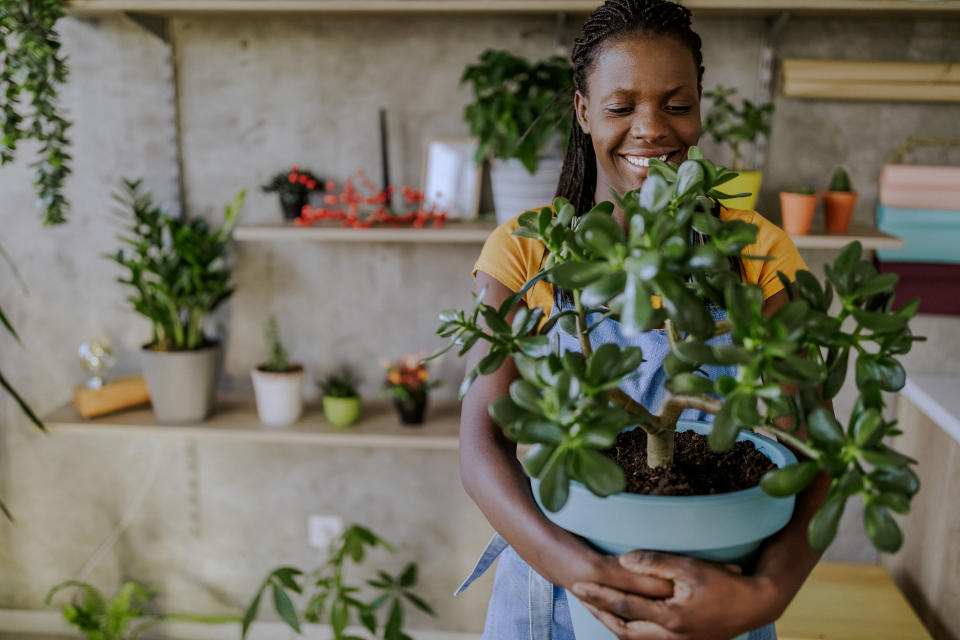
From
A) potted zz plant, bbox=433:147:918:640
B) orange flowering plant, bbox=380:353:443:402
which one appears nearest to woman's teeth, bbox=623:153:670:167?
potted zz plant, bbox=433:147:918:640

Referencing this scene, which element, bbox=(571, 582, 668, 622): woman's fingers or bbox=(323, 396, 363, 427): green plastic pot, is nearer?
bbox=(571, 582, 668, 622): woman's fingers

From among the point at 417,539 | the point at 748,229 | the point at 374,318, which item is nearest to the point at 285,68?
the point at 374,318

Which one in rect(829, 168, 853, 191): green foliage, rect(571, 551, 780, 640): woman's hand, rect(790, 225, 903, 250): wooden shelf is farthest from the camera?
rect(829, 168, 853, 191): green foliage

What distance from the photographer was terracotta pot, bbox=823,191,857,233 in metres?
1.69

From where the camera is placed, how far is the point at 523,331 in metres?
0.59

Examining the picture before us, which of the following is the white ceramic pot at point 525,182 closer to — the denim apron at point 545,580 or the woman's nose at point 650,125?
the denim apron at point 545,580

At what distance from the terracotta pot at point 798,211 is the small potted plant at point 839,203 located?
6 centimetres

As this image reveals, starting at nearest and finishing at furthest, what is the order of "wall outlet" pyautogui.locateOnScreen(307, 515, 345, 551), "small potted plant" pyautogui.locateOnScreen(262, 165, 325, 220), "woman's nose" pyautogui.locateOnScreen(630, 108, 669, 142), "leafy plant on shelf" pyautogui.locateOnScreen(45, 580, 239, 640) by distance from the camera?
1. "woman's nose" pyautogui.locateOnScreen(630, 108, 669, 142)
2. "small potted plant" pyautogui.locateOnScreen(262, 165, 325, 220)
3. "leafy plant on shelf" pyautogui.locateOnScreen(45, 580, 239, 640)
4. "wall outlet" pyautogui.locateOnScreen(307, 515, 345, 551)

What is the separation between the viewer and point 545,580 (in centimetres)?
95

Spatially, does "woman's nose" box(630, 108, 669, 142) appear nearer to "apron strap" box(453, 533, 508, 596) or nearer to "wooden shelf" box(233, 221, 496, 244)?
"apron strap" box(453, 533, 508, 596)

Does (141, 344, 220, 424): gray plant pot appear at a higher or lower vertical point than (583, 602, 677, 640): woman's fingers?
lower

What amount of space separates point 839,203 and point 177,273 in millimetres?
1551

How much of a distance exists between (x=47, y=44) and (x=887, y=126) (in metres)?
1.90

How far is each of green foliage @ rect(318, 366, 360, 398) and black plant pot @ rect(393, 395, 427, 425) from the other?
128 mm
